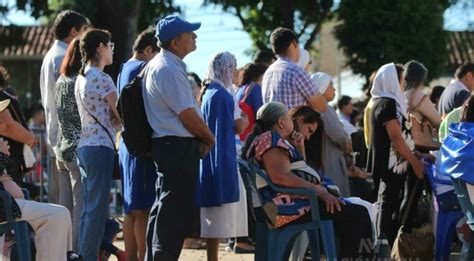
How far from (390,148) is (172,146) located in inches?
122

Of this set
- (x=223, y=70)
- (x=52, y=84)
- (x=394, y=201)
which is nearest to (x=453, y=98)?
(x=394, y=201)

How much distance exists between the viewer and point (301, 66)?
11039mm

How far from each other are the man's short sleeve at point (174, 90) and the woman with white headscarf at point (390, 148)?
2849 millimetres

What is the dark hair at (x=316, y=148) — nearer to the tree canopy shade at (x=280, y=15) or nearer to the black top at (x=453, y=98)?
the black top at (x=453, y=98)

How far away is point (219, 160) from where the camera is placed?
9234 millimetres

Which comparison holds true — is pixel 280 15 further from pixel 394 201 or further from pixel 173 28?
pixel 173 28

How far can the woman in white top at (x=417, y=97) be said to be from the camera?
35.7 feet

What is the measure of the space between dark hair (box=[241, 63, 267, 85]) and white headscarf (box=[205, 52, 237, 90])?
216cm

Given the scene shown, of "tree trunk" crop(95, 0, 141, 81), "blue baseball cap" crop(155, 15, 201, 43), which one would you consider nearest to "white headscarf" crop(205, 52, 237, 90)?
"blue baseball cap" crop(155, 15, 201, 43)

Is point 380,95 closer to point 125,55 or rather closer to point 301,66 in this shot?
point 301,66

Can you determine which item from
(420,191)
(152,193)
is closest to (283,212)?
(152,193)

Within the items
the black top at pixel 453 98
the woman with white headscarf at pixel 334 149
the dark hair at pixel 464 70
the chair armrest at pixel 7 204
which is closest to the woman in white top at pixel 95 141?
the chair armrest at pixel 7 204

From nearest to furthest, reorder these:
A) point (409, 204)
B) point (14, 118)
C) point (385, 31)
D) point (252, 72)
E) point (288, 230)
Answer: point (288, 230)
point (14, 118)
point (409, 204)
point (252, 72)
point (385, 31)

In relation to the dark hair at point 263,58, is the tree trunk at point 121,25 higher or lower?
higher
